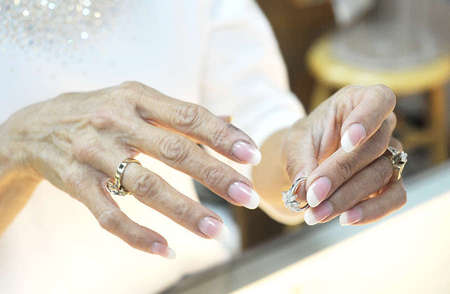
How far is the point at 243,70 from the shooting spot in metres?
0.69

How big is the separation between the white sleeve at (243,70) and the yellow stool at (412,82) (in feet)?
1.80

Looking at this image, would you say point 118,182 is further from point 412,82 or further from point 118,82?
point 412,82

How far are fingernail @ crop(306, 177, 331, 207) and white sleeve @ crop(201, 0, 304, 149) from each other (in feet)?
0.81

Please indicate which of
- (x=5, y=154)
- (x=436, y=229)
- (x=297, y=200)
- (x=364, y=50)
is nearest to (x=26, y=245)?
(x=5, y=154)

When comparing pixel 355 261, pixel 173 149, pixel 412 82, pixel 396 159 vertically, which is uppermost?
pixel 173 149

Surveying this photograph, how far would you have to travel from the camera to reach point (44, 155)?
397 millimetres

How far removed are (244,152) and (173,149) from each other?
0.16 feet

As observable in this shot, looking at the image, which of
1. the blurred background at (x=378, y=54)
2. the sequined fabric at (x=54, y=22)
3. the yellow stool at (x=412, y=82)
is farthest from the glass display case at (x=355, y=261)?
the yellow stool at (x=412, y=82)

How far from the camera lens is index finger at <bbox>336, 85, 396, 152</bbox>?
389 millimetres

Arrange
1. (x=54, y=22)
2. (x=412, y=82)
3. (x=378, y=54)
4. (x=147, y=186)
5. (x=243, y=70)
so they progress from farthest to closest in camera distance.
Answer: (x=378, y=54)
(x=412, y=82)
(x=243, y=70)
(x=54, y=22)
(x=147, y=186)

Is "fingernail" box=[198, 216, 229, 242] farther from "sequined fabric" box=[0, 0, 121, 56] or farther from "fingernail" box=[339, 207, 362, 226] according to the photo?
"sequined fabric" box=[0, 0, 121, 56]

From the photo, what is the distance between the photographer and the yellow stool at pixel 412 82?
4.23ft

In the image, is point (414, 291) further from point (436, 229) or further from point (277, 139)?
point (277, 139)

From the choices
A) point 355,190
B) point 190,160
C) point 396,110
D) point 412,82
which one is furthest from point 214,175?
point 412,82
